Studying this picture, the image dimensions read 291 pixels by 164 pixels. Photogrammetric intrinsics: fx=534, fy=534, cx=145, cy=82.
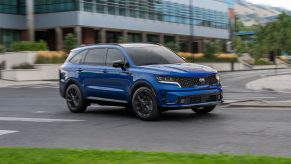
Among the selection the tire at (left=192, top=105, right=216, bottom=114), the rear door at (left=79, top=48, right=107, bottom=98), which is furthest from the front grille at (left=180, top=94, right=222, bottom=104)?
the rear door at (left=79, top=48, right=107, bottom=98)

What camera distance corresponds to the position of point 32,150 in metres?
7.33

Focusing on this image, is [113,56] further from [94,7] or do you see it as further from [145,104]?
[94,7]

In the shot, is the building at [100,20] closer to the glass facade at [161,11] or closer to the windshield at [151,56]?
the glass facade at [161,11]

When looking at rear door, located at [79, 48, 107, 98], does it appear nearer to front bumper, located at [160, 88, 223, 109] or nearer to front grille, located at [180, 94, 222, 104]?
front bumper, located at [160, 88, 223, 109]

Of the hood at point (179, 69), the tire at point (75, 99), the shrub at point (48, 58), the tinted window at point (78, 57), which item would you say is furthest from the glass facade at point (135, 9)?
the hood at point (179, 69)

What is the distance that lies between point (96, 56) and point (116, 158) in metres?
6.83

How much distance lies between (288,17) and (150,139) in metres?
95.8

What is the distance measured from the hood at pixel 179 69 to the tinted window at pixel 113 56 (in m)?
1.01

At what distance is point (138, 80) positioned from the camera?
11.5m

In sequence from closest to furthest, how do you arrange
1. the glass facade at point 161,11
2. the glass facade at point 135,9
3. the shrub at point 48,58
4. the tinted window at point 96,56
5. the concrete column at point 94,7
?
the tinted window at point 96,56 → the shrub at point 48,58 → the glass facade at point 135,9 → the concrete column at point 94,7 → the glass facade at point 161,11

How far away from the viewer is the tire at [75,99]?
13.3 m

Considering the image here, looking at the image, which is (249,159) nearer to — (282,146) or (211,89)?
(282,146)

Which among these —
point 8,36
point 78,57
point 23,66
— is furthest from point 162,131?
point 8,36

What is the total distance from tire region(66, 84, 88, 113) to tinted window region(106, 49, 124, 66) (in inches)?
50.2
